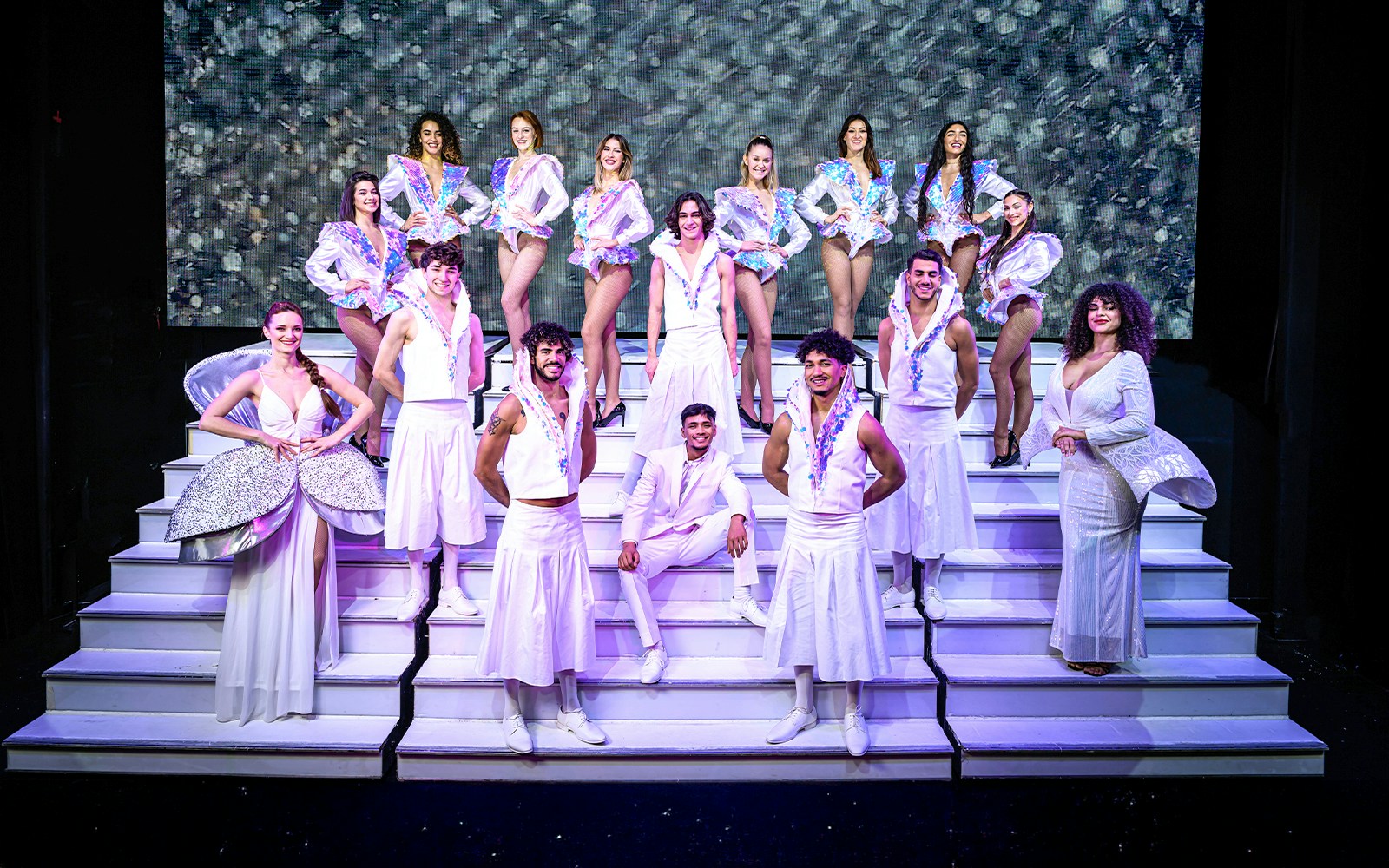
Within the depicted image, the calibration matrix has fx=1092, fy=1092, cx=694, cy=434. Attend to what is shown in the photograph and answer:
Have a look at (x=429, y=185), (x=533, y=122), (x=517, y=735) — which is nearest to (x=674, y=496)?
(x=517, y=735)

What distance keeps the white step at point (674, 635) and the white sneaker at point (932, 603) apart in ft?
0.43

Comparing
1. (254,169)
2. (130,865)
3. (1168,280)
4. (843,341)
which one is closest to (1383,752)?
(843,341)

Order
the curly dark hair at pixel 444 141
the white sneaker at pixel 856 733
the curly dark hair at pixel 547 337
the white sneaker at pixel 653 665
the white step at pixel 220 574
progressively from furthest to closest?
the curly dark hair at pixel 444 141
the white step at pixel 220 574
the white sneaker at pixel 653 665
the white sneaker at pixel 856 733
the curly dark hair at pixel 547 337

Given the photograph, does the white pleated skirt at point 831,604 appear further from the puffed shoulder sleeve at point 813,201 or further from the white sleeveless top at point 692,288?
the puffed shoulder sleeve at point 813,201

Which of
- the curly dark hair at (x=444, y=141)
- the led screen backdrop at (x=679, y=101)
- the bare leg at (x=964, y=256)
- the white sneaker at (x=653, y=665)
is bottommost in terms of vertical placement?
the white sneaker at (x=653, y=665)

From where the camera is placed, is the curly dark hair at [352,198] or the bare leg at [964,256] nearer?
the curly dark hair at [352,198]

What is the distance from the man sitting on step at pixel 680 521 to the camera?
14.5ft

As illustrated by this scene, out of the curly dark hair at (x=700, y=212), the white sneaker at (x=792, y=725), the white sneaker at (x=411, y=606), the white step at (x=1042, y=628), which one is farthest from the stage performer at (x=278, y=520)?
the white step at (x=1042, y=628)

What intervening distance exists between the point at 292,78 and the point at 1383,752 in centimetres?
701

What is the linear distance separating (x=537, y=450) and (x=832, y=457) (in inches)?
43.5

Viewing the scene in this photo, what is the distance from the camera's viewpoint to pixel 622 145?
17.9ft

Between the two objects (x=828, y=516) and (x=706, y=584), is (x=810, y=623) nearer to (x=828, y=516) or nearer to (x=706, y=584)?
(x=828, y=516)

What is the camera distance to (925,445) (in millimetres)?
4695

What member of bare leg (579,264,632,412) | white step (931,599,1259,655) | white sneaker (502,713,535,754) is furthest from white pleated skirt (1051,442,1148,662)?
bare leg (579,264,632,412)
